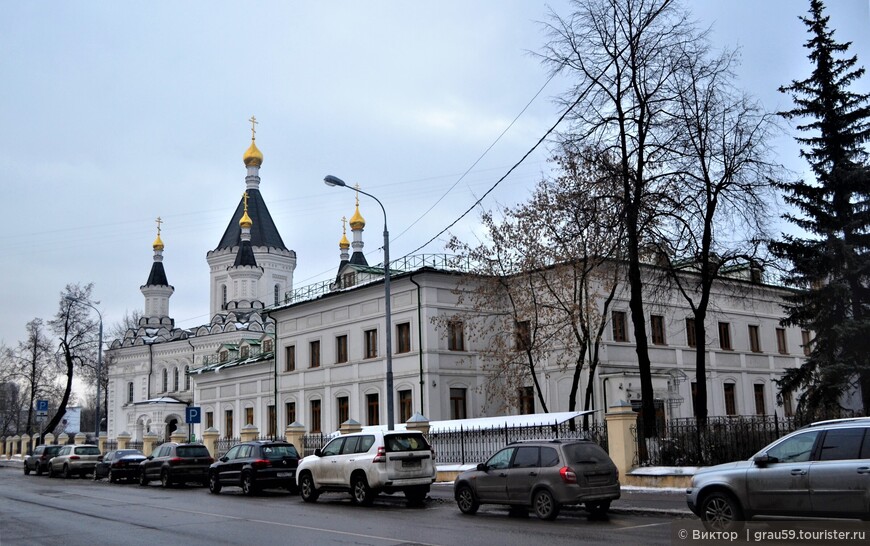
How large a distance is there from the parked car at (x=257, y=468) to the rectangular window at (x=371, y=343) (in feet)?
51.0

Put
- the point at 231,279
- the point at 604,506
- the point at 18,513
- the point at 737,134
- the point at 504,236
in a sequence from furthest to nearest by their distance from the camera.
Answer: the point at 231,279 → the point at 504,236 → the point at 737,134 → the point at 18,513 → the point at 604,506

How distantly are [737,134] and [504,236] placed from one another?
464 inches

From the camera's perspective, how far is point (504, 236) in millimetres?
33656

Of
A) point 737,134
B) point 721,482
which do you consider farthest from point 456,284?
point 721,482

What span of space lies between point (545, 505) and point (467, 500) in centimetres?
217

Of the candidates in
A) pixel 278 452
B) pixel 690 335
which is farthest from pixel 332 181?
pixel 690 335

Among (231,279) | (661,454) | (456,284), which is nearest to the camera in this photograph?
(661,454)

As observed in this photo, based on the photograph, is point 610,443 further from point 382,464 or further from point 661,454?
point 382,464

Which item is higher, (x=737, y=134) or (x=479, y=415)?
(x=737, y=134)

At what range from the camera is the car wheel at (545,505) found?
14.8 metres

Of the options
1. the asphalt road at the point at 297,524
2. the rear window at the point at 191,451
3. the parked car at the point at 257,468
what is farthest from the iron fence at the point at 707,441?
the rear window at the point at 191,451

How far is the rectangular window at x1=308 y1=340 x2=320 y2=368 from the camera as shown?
44.0 m

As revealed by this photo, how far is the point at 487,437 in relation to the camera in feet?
84.5

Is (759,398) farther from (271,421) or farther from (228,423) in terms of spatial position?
(228,423)
